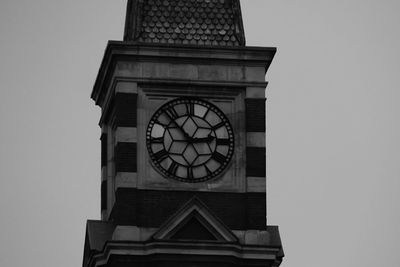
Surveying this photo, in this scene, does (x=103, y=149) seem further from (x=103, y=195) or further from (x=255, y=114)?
(x=255, y=114)

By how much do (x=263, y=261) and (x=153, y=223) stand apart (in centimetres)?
347

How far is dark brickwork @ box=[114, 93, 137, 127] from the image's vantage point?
6291cm

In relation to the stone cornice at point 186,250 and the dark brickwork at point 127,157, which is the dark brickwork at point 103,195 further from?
the stone cornice at point 186,250

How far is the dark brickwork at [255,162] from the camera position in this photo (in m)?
63.1

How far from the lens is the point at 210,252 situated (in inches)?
2431

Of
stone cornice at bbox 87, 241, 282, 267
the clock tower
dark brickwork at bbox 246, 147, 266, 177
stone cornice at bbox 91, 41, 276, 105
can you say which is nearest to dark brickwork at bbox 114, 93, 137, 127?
the clock tower

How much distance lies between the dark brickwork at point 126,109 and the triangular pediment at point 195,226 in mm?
3083

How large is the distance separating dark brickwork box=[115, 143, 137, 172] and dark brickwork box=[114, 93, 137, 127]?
0.66 meters

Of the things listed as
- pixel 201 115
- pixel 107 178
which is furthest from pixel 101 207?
pixel 201 115

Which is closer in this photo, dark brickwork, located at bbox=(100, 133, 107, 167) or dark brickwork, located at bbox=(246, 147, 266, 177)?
dark brickwork, located at bbox=(246, 147, 266, 177)

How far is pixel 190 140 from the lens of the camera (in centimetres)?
6275

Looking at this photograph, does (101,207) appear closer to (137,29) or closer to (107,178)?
(107,178)

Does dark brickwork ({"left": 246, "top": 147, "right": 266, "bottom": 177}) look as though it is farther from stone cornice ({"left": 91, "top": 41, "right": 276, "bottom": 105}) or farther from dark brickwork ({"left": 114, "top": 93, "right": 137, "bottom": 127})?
dark brickwork ({"left": 114, "top": 93, "right": 137, "bottom": 127})

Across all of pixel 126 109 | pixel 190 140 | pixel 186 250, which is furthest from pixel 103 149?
pixel 186 250
